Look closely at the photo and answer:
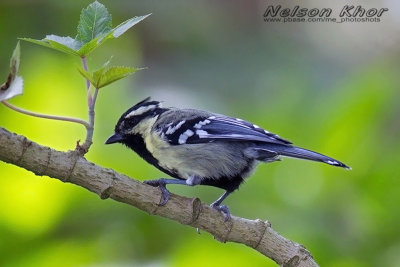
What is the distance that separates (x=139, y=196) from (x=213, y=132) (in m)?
0.75

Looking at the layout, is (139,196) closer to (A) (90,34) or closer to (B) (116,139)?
(A) (90,34)

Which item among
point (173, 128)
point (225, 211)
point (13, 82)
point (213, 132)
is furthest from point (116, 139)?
point (13, 82)

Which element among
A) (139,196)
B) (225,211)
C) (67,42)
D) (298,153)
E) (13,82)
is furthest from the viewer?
(298,153)

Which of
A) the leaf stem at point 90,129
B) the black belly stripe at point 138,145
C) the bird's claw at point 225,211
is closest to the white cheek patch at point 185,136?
the black belly stripe at point 138,145

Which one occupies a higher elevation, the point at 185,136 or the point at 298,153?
the point at 298,153

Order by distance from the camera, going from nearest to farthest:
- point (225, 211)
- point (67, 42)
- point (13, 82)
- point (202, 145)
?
point (13, 82)
point (67, 42)
point (225, 211)
point (202, 145)

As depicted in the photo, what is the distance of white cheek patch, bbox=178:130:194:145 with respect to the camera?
241 cm

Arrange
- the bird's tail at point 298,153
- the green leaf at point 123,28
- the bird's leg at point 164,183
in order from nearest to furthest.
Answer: the green leaf at point 123,28
the bird's leg at point 164,183
the bird's tail at point 298,153

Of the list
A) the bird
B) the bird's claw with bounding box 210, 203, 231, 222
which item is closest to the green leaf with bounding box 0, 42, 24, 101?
the bird's claw with bounding box 210, 203, 231, 222

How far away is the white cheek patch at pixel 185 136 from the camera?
241 centimetres

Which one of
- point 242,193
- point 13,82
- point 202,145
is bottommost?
point 242,193

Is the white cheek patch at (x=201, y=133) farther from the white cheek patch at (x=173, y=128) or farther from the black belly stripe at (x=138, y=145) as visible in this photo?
the black belly stripe at (x=138, y=145)

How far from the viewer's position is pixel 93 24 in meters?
1.54

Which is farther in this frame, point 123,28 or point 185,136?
point 185,136
